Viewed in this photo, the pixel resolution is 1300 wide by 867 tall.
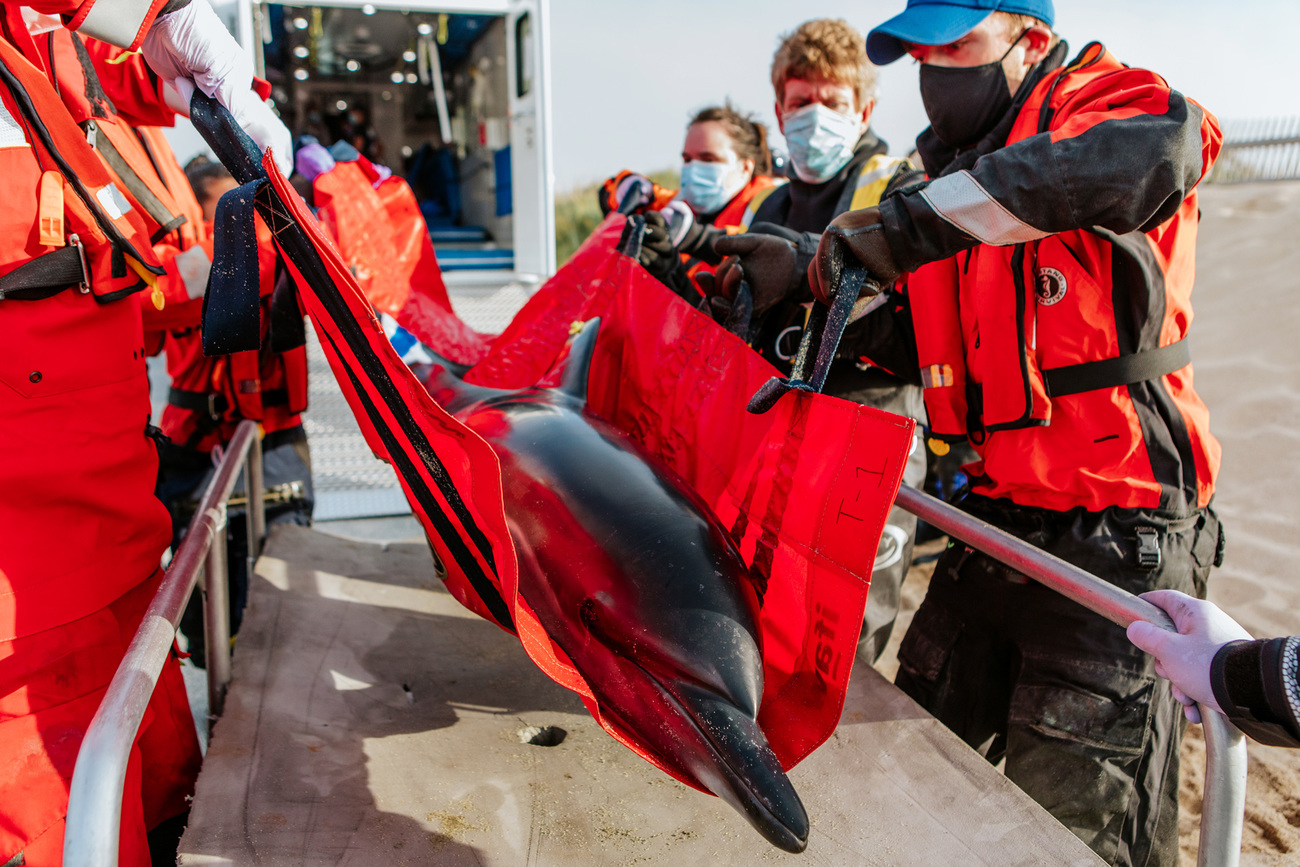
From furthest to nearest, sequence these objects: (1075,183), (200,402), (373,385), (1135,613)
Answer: (200,402)
(373,385)
(1075,183)
(1135,613)

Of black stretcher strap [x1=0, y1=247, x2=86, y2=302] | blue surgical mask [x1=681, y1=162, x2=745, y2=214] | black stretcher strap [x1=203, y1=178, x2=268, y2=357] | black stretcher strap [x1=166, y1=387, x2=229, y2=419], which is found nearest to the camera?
black stretcher strap [x1=0, y1=247, x2=86, y2=302]

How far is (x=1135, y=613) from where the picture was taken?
53.3 inches

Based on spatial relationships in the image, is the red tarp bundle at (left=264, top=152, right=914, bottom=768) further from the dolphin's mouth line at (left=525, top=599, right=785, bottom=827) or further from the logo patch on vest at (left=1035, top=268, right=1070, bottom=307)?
the logo patch on vest at (left=1035, top=268, right=1070, bottom=307)

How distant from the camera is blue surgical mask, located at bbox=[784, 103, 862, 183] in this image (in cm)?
292

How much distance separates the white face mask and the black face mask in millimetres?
2112

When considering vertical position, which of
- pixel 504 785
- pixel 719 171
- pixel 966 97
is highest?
pixel 966 97

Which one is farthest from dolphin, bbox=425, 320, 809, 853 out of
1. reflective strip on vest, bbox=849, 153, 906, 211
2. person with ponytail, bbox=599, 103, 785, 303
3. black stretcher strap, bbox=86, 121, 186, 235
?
person with ponytail, bbox=599, 103, 785, 303

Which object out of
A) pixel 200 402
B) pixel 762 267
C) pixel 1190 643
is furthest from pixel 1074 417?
pixel 200 402

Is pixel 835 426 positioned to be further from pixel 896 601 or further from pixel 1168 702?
pixel 896 601

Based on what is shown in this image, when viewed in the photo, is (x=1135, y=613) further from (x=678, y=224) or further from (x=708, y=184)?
(x=708, y=184)

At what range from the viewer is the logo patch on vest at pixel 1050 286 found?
6.02 ft

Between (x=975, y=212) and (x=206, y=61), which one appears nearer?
(x=975, y=212)

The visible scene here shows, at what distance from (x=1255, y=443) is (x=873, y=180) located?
6.44 metres

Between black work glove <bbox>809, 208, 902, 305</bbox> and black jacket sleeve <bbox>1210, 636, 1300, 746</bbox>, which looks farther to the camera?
black work glove <bbox>809, 208, 902, 305</bbox>
